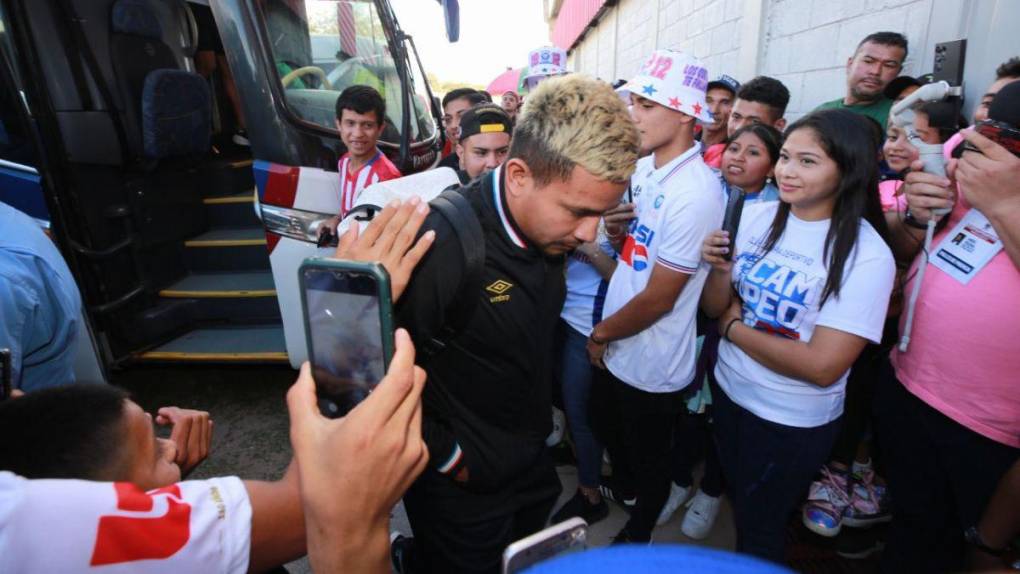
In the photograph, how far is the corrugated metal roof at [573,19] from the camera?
13588 millimetres

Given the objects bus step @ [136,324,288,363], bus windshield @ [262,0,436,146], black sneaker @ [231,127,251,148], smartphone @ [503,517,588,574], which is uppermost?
bus windshield @ [262,0,436,146]

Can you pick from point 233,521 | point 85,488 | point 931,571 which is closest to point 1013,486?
point 931,571

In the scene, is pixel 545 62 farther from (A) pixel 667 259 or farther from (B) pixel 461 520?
(B) pixel 461 520

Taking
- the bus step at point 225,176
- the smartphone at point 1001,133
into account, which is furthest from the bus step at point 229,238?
the smartphone at point 1001,133

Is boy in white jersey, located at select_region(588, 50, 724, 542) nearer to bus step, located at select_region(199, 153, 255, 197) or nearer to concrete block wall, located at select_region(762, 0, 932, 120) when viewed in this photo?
concrete block wall, located at select_region(762, 0, 932, 120)

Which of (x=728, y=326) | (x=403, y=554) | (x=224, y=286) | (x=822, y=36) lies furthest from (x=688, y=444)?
(x=224, y=286)

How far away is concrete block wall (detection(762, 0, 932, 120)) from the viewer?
9.55ft

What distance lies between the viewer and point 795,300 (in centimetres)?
165

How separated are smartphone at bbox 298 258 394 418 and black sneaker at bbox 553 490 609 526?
2.08m

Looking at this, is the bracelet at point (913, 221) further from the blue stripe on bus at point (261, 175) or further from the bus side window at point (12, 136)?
the bus side window at point (12, 136)

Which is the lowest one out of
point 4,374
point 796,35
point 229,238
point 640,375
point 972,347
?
point 640,375

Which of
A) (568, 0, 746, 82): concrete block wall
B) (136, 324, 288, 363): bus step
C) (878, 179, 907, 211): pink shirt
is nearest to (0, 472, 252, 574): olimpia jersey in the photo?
(878, 179, 907, 211): pink shirt

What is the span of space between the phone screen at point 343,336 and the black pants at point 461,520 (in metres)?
0.79

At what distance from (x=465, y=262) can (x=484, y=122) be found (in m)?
1.69
